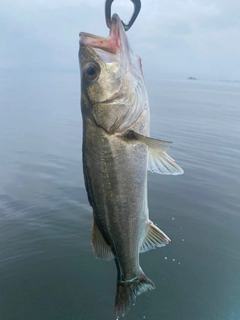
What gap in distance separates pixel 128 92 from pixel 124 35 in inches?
20.5

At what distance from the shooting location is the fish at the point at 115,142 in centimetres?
288

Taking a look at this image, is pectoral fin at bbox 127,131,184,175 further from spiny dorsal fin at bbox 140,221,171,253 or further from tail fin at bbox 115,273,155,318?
tail fin at bbox 115,273,155,318

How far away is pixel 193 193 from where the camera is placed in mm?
11672

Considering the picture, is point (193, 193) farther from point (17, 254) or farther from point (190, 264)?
point (17, 254)

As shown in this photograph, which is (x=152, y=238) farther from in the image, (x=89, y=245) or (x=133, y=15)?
(x=89, y=245)

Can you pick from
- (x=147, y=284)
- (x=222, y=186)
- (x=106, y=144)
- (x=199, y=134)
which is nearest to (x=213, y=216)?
(x=222, y=186)

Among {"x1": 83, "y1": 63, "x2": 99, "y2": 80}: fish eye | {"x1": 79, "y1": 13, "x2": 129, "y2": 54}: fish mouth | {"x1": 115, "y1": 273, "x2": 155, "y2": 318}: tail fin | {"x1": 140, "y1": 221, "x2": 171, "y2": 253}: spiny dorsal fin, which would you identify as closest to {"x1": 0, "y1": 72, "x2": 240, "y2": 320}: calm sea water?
{"x1": 115, "y1": 273, "x2": 155, "y2": 318}: tail fin

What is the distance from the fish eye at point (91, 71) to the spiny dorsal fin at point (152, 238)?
1731mm

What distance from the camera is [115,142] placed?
2971 mm

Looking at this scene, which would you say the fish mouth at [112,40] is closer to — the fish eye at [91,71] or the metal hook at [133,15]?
the metal hook at [133,15]

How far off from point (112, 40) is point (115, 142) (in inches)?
37.4

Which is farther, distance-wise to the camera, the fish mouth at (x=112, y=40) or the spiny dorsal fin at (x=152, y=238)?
the spiny dorsal fin at (x=152, y=238)

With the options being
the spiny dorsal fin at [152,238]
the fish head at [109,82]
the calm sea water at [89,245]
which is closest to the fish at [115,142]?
the fish head at [109,82]

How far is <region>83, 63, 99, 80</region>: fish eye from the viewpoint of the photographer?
2.86 metres
